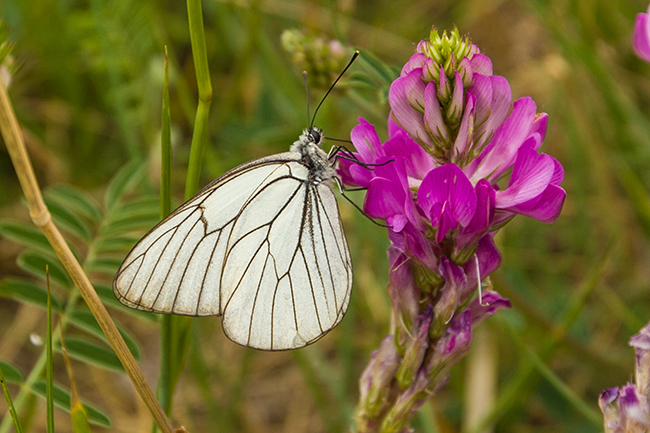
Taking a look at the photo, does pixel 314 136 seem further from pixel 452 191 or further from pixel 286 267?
pixel 452 191

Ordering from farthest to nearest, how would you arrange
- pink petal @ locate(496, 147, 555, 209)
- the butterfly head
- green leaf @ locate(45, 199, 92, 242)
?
green leaf @ locate(45, 199, 92, 242), the butterfly head, pink petal @ locate(496, 147, 555, 209)

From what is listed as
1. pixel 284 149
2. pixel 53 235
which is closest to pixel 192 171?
pixel 53 235

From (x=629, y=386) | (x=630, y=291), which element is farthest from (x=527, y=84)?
(x=629, y=386)

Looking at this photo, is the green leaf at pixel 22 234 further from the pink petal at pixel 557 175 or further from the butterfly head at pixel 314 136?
the pink petal at pixel 557 175

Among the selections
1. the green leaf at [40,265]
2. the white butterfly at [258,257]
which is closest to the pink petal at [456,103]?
the white butterfly at [258,257]

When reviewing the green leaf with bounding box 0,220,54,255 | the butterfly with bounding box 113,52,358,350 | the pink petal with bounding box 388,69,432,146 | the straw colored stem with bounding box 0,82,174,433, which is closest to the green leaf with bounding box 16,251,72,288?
the green leaf with bounding box 0,220,54,255

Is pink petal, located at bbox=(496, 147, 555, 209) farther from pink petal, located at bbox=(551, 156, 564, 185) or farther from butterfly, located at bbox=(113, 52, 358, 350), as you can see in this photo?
butterfly, located at bbox=(113, 52, 358, 350)
